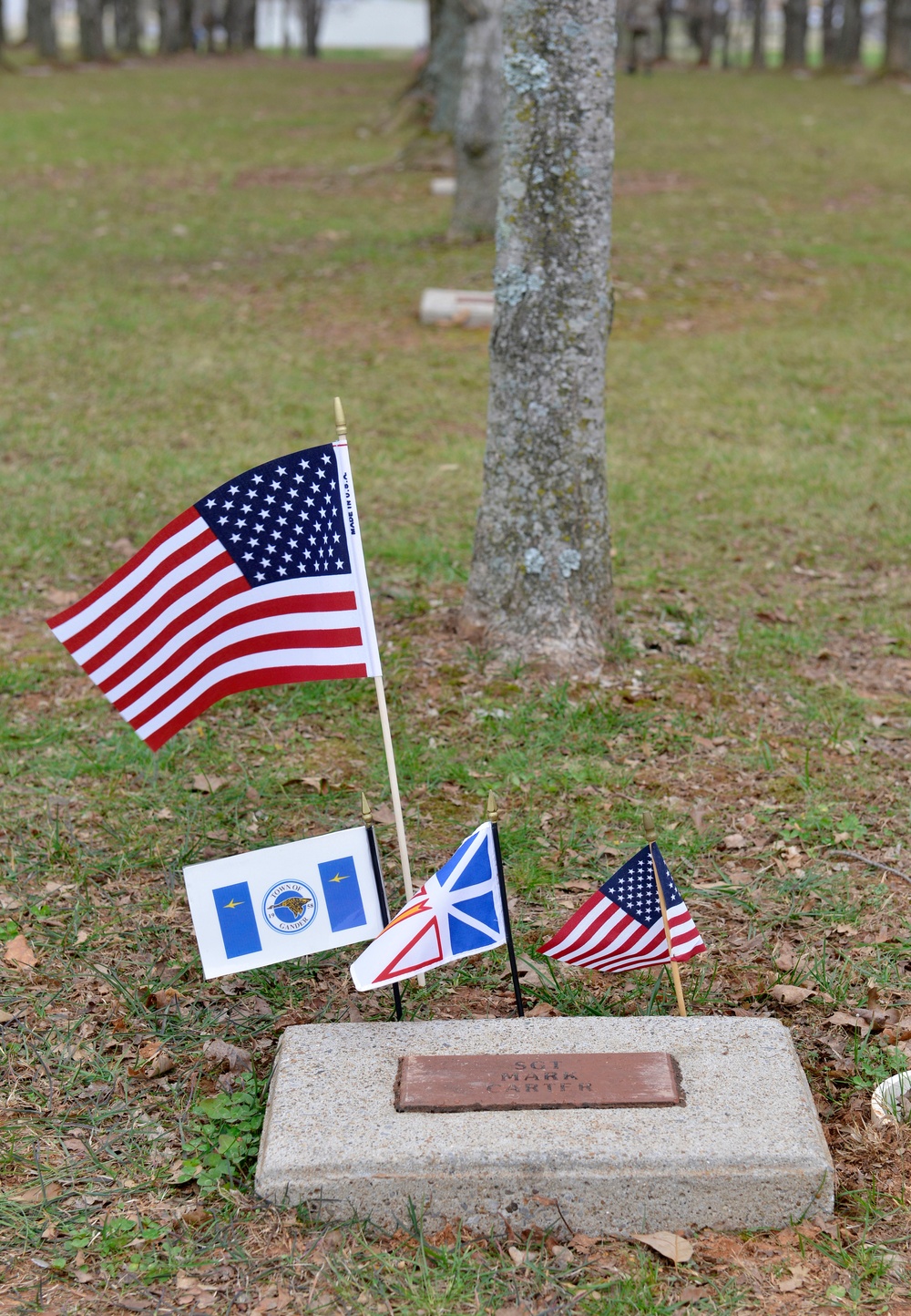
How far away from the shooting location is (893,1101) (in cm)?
333

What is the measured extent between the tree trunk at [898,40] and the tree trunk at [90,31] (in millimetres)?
20586

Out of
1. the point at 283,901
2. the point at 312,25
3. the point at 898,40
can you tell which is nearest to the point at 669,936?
the point at 283,901

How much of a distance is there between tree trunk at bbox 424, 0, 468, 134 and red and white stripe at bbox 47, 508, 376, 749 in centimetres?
1567

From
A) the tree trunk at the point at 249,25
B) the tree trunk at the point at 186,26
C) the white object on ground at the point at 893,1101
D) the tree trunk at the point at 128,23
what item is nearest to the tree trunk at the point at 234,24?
the tree trunk at the point at 249,25

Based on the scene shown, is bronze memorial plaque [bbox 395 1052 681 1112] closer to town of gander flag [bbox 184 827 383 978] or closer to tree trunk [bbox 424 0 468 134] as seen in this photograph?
town of gander flag [bbox 184 827 383 978]

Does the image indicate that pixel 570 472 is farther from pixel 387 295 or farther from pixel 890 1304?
pixel 387 295

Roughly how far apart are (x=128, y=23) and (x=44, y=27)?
6958 mm

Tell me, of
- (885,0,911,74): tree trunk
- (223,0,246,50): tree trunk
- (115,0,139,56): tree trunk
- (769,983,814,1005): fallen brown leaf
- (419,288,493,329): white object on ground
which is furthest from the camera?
(223,0,246,50): tree trunk

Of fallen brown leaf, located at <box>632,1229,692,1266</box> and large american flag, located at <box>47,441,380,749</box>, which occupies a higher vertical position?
large american flag, located at <box>47,441,380,749</box>

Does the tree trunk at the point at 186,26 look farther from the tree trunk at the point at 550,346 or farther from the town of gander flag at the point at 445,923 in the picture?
the town of gander flag at the point at 445,923

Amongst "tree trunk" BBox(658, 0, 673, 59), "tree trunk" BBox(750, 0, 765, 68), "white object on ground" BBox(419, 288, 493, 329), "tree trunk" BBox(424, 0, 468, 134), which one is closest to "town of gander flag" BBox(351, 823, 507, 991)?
"white object on ground" BBox(419, 288, 493, 329)

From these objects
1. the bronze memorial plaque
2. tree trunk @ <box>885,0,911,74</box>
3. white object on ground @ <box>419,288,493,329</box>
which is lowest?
the bronze memorial plaque

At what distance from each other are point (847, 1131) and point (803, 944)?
786 millimetres

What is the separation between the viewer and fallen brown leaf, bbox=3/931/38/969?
3.96m
